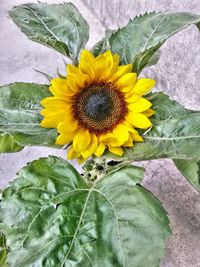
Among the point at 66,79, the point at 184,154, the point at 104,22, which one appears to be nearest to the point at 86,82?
the point at 66,79

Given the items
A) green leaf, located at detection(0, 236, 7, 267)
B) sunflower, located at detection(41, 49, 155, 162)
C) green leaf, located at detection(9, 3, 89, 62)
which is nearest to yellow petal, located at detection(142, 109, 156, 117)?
sunflower, located at detection(41, 49, 155, 162)

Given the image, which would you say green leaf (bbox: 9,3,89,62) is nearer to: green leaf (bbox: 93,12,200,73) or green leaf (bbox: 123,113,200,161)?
green leaf (bbox: 93,12,200,73)

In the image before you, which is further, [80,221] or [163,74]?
[163,74]

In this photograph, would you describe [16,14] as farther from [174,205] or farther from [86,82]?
[174,205]

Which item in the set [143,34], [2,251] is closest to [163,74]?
[143,34]

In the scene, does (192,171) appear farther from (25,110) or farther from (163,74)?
(163,74)

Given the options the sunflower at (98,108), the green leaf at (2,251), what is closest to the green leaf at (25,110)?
the sunflower at (98,108)

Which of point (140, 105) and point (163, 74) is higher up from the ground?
point (140, 105)
